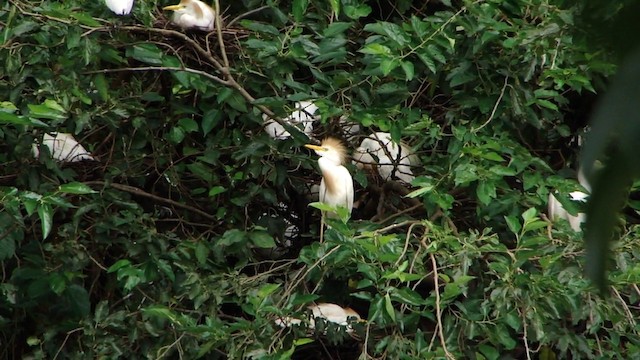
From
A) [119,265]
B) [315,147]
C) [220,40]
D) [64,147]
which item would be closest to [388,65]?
[315,147]

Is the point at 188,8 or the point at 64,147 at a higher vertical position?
the point at 188,8

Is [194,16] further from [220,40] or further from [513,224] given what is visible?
[513,224]

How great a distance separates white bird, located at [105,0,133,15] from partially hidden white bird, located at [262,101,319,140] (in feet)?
1.60

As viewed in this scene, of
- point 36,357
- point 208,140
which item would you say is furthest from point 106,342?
point 208,140

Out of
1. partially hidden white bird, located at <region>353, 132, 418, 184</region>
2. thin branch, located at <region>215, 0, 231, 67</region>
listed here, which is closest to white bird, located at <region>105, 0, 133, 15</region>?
thin branch, located at <region>215, 0, 231, 67</region>

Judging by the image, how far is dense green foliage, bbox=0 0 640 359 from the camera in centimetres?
239

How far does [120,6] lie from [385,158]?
95 centimetres

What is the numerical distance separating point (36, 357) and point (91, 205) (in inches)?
16.5

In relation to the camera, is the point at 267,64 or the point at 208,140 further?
the point at 208,140

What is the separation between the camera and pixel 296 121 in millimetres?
2836

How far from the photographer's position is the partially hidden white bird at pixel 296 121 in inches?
111

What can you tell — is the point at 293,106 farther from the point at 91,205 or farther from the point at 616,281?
the point at 616,281

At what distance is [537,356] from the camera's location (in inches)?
113

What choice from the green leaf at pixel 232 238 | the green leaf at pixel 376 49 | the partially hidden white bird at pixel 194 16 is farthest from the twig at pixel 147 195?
the green leaf at pixel 376 49
